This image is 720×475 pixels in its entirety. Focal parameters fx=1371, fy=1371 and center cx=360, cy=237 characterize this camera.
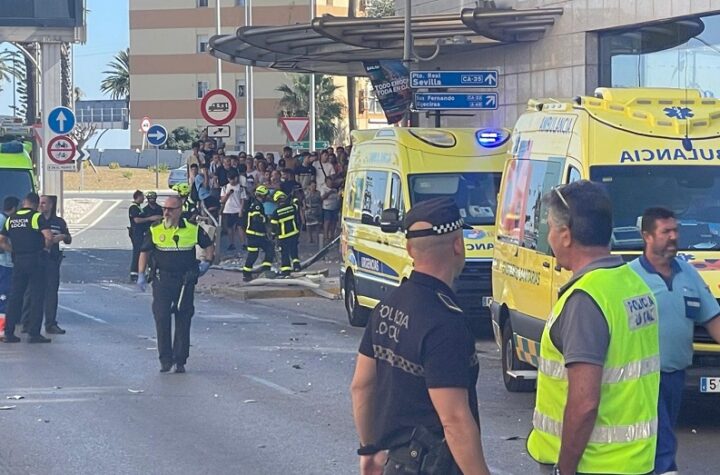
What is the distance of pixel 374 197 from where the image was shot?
16.8 metres

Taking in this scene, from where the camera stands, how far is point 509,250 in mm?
11727

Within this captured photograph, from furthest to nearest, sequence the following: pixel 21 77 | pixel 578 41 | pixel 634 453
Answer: pixel 21 77 → pixel 578 41 → pixel 634 453

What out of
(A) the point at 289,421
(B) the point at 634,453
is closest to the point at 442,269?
(B) the point at 634,453

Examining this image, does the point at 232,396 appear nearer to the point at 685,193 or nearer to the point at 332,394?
the point at 332,394

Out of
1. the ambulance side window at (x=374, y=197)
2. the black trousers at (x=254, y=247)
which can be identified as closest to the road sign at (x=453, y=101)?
the ambulance side window at (x=374, y=197)

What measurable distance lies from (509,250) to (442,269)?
Answer: 7.37 metres

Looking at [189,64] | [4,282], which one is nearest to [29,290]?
[4,282]

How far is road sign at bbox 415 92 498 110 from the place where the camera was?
2023cm

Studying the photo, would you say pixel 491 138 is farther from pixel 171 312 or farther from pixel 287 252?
pixel 287 252

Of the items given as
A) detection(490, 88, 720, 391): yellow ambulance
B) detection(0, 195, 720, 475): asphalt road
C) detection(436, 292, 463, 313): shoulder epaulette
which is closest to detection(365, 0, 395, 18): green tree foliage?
detection(0, 195, 720, 475): asphalt road

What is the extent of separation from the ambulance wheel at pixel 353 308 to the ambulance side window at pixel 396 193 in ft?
5.59

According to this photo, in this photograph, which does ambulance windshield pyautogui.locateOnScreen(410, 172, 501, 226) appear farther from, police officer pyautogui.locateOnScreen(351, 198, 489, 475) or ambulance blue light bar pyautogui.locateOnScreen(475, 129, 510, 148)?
police officer pyautogui.locateOnScreen(351, 198, 489, 475)

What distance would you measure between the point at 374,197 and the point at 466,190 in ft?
4.17

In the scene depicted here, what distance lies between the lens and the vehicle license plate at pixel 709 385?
9.41m
